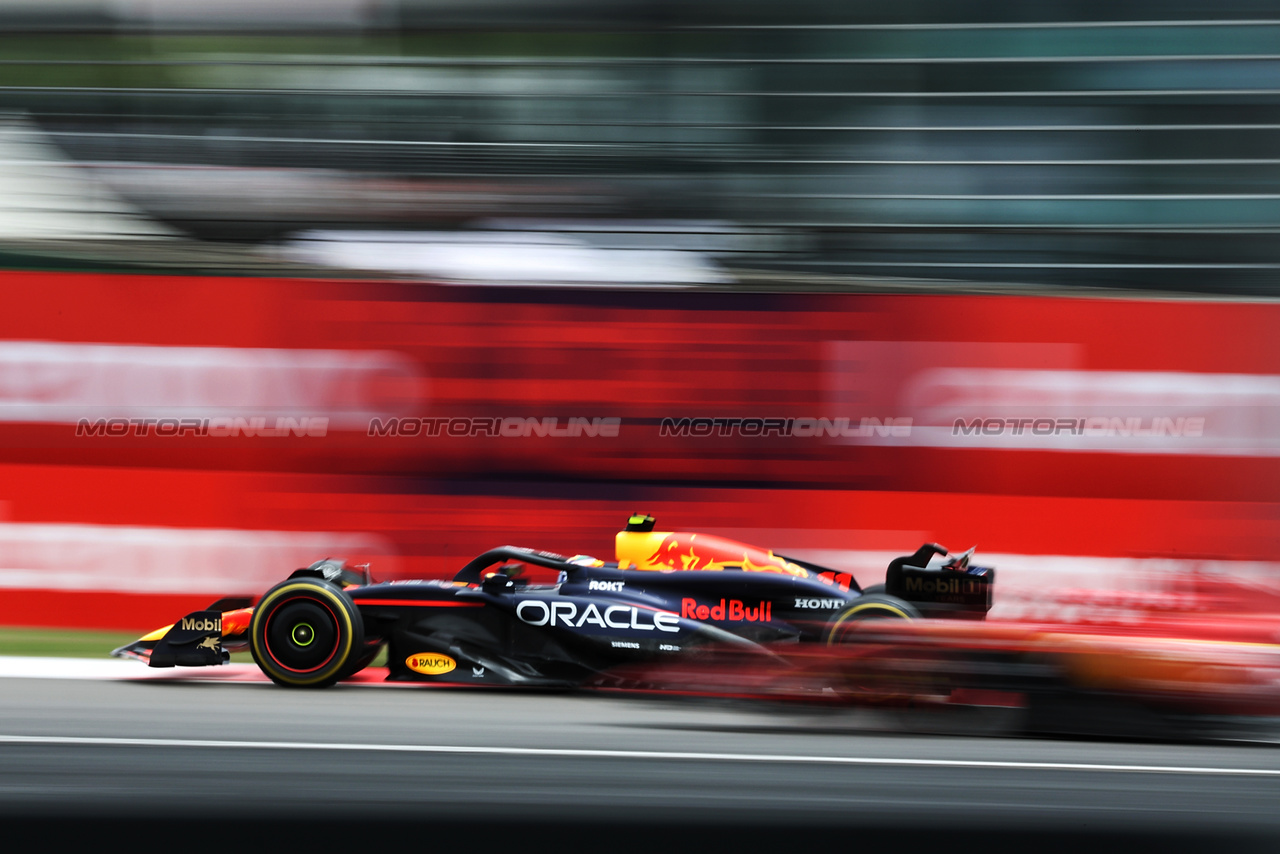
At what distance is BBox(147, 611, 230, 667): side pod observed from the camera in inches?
223

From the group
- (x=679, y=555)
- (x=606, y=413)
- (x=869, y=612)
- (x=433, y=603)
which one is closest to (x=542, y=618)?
(x=433, y=603)

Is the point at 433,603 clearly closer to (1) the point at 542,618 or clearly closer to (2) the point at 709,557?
(1) the point at 542,618

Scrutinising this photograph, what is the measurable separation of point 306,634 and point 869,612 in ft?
8.40

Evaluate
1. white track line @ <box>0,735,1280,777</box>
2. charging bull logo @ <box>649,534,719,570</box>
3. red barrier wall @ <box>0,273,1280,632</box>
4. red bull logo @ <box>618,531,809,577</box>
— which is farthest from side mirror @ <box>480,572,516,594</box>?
red barrier wall @ <box>0,273,1280,632</box>

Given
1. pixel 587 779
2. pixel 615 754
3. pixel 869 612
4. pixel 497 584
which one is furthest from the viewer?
pixel 497 584

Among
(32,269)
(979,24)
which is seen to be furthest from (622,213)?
(32,269)

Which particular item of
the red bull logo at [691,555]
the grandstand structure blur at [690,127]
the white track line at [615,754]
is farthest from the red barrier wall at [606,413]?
the white track line at [615,754]

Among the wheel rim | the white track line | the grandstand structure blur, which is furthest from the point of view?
the grandstand structure blur

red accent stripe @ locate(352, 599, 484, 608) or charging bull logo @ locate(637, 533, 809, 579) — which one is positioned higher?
charging bull logo @ locate(637, 533, 809, 579)

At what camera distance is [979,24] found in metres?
8.09

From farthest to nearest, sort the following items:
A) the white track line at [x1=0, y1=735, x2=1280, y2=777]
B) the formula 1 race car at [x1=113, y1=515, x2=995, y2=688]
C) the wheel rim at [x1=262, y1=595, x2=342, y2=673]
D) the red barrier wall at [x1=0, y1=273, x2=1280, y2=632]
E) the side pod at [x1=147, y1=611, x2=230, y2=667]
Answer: the red barrier wall at [x1=0, y1=273, x2=1280, y2=632] → the side pod at [x1=147, y1=611, x2=230, y2=667] → the wheel rim at [x1=262, y1=595, x2=342, y2=673] → the formula 1 race car at [x1=113, y1=515, x2=995, y2=688] → the white track line at [x1=0, y1=735, x2=1280, y2=777]

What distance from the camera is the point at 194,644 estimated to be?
18.7 ft

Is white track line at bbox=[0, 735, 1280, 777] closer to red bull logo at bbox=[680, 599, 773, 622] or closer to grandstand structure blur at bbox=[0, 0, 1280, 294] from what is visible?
red bull logo at bbox=[680, 599, 773, 622]

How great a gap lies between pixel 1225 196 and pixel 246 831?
280 inches
